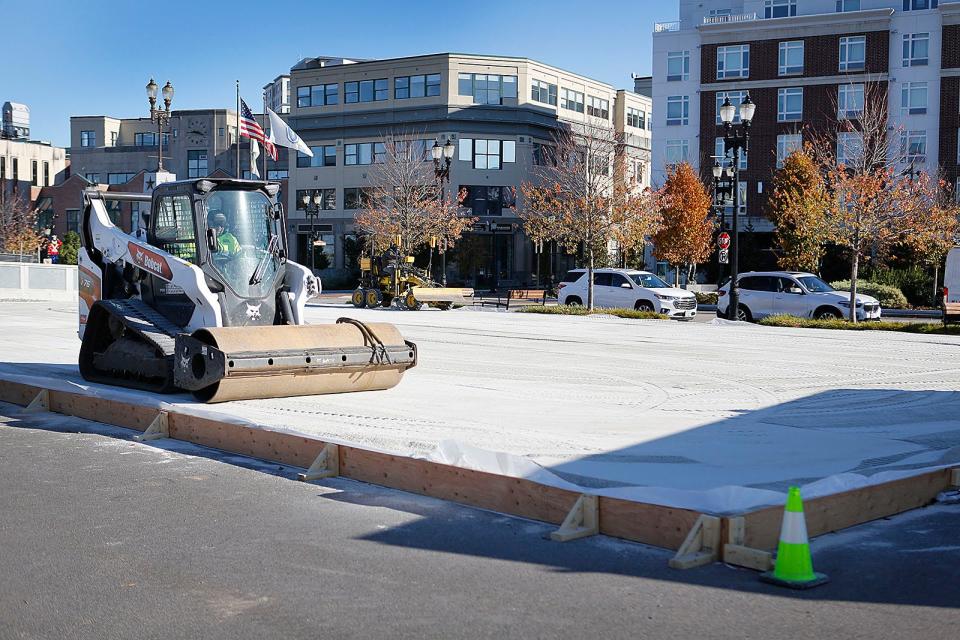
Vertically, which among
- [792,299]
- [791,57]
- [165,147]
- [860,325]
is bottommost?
[860,325]

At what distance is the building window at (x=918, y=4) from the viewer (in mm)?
61719

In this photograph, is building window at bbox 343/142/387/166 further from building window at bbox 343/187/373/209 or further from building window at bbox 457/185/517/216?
building window at bbox 457/185/517/216

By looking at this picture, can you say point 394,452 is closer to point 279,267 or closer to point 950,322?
point 279,267

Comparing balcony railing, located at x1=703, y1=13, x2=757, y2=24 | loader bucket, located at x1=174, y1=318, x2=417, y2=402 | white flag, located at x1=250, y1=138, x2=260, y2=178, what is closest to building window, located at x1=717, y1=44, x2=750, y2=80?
balcony railing, located at x1=703, y1=13, x2=757, y2=24

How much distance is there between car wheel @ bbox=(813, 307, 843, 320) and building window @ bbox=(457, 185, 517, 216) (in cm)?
4228

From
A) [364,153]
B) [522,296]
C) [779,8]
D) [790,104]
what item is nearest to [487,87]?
[364,153]

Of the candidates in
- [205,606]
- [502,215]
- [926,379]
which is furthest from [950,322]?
[502,215]

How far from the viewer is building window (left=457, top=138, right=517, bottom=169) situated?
2862 inches

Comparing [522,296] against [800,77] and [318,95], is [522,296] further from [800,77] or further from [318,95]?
[318,95]

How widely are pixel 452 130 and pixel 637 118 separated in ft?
66.5

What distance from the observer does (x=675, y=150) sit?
64.8 meters

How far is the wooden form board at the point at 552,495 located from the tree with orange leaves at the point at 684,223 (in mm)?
44104

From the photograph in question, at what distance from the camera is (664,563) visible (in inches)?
266

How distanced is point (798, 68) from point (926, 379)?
48.6m
